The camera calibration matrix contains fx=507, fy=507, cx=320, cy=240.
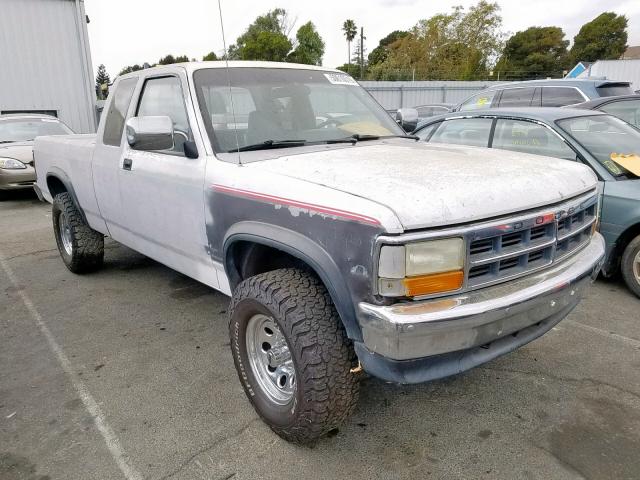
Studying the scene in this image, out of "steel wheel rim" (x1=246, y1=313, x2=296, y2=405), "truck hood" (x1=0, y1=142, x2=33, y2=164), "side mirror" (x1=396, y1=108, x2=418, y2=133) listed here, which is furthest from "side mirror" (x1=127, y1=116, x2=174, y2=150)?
"truck hood" (x1=0, y1=142, x2=33, y2=164)

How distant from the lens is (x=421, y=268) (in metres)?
2.00

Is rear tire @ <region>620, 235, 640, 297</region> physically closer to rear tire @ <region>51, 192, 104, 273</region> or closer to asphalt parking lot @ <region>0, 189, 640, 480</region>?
asphalt parking lot @ <region>0, 189, 640, 480</region>

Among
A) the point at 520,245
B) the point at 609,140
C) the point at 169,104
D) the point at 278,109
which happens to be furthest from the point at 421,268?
the point at 609,140

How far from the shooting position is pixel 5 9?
13.7 meters

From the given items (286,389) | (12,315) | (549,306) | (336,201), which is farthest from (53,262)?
(549,306)

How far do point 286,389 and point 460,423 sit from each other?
37.0 inches

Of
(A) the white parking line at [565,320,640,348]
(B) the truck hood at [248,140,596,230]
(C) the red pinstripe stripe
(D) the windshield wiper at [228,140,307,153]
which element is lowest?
(A) the white parking line at [565,320,640,348]

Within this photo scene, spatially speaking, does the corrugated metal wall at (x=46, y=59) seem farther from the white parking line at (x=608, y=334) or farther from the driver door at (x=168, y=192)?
the white parking line at (x=608, y=334)

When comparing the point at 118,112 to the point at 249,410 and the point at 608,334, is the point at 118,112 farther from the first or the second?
the point at 608,334

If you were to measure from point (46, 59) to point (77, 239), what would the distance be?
40.5 feet

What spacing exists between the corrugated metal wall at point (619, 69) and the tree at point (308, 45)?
3602cm

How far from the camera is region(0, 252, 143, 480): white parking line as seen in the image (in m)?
2.40

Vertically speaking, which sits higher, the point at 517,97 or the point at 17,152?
the point at 517,97

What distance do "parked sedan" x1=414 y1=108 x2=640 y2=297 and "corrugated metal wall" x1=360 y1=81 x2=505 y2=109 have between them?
18287 millimetres
